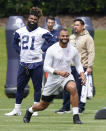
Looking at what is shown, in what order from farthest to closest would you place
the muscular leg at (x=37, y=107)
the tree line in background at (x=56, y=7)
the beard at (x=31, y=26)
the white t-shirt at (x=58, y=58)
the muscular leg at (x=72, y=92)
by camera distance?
the tree line in background at (x=56, y=7), the beard at (x=31, y=26), the muscular leg at (x=37, y=107), the white t-shirt at (x=58, y=58), the muscular leg at (x=72, y=92)

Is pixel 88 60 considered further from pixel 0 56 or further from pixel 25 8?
pixel 25 8

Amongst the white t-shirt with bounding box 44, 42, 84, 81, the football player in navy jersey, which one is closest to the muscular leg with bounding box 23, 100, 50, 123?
the white t-shirt with bounding box 44, 42, 84, 81

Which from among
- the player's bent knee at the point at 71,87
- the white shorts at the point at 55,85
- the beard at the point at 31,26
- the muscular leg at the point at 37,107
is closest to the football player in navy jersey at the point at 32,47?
the beard at the point at 31,26

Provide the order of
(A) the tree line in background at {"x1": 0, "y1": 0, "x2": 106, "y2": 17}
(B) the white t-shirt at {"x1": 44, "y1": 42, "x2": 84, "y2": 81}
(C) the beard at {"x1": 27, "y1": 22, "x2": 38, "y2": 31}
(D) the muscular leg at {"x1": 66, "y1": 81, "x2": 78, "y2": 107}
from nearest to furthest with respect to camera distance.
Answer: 1. (D) the muscular leg at {"x1": 66, "y1": 81, "x2": 78, "y2": 107}
2. (B) the white t-shirt at {"x1": 44, "y1": 42, "x2": 84, "y2": 81}
3. (C) the beard at {"x1": 27, "y1": 22, "x2": 38, "y2": 31}
4. (A) the tree line in background at {"x1": 0, "y1": 0, "x2": 106, "y2": 17}

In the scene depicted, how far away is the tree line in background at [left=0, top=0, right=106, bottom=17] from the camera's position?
115ft

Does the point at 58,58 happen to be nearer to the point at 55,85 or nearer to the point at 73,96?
the point at 55,85

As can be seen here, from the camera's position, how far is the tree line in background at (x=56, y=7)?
35.2 m

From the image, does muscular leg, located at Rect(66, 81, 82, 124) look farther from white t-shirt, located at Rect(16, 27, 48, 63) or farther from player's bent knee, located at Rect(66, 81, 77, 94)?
white t-shirt, located at Rect(16, 27, 48, 63)

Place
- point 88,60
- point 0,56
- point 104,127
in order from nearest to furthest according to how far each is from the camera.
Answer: point 104,127
point 88,60
point 0,56

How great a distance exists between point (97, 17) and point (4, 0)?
15.4 feet

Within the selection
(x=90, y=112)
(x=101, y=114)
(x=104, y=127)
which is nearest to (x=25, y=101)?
(x=90, y=112)

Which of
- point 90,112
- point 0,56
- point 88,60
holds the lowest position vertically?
point 0,56

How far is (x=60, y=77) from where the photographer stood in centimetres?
1170

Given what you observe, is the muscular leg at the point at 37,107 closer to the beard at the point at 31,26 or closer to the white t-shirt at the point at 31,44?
the white t-shirt at the point at 31,44
